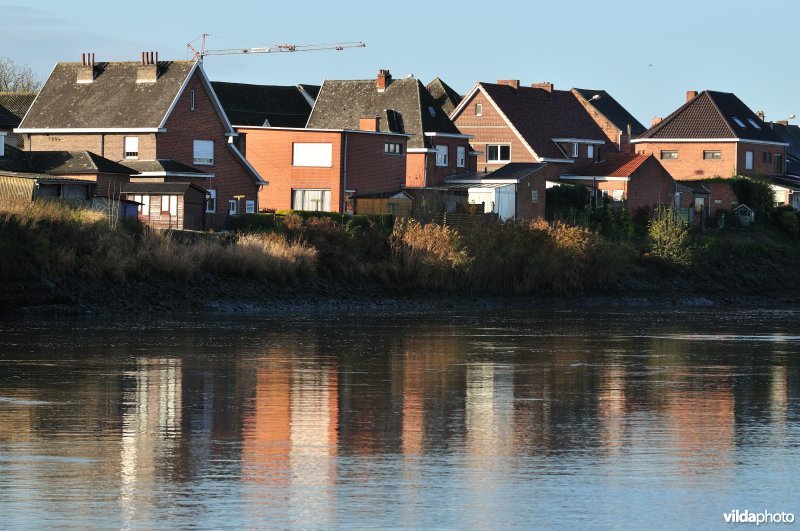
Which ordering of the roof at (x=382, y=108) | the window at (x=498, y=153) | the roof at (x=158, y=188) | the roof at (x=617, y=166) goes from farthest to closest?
1. the window at (x=498, y=153)
2. the roof at (x=617, y=166)
3. the roof at (x=382, y=108)
4. the roof at (x=158, y=188)

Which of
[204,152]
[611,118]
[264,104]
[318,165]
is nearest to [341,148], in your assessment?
[318,165]

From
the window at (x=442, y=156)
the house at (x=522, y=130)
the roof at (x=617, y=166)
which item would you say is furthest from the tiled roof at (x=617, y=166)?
the window at (x=442, y=156)

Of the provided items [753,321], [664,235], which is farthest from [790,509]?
[664,235]

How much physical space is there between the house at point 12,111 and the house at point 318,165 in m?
13.0

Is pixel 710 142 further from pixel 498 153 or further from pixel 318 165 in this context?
pixel 318 165

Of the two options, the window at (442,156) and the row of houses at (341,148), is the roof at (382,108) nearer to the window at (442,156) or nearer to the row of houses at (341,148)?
the row of houses at (341,148)

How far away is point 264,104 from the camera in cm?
9538

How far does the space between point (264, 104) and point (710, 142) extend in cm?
3454

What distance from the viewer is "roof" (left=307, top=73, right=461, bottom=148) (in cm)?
9088

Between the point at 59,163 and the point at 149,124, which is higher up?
the point at 149,124

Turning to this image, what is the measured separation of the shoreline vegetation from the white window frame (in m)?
8.40

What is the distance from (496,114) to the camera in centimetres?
10112

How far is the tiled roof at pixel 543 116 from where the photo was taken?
100613 mm

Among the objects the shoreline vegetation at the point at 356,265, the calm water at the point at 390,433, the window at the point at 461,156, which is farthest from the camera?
the window at the point at 461,156
